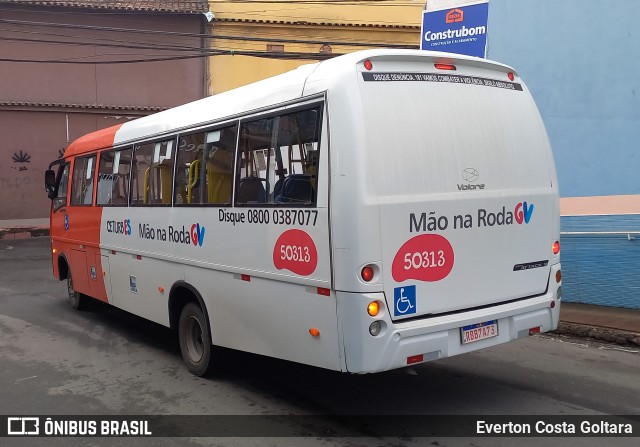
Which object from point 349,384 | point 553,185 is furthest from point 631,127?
point 349,384

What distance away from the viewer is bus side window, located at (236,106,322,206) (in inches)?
185

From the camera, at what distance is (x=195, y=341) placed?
662 centimetres

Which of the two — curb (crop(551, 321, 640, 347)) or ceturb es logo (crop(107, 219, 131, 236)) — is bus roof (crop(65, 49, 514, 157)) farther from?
curb (crop(551, 321, 640, 347))

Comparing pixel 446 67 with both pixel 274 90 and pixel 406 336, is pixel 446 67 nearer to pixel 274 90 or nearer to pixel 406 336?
pixel 274 90

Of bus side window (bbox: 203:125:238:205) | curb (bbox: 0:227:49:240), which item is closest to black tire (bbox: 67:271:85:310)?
bus side window (bbox: 203:125:238:205)

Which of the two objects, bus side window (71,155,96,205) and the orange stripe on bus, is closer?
the orange stripe on bus

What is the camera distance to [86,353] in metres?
7.52

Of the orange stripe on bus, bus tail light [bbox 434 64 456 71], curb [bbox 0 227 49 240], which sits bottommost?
curb [bbox 0 227 49 240]

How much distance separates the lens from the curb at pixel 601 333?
7.67 m

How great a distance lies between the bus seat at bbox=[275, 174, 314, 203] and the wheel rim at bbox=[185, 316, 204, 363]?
221cm

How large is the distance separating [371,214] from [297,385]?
8.16 feet

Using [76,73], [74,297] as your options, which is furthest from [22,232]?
[74,297]

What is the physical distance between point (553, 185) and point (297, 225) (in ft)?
7.92

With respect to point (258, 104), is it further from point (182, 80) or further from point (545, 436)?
point (182, 80)
